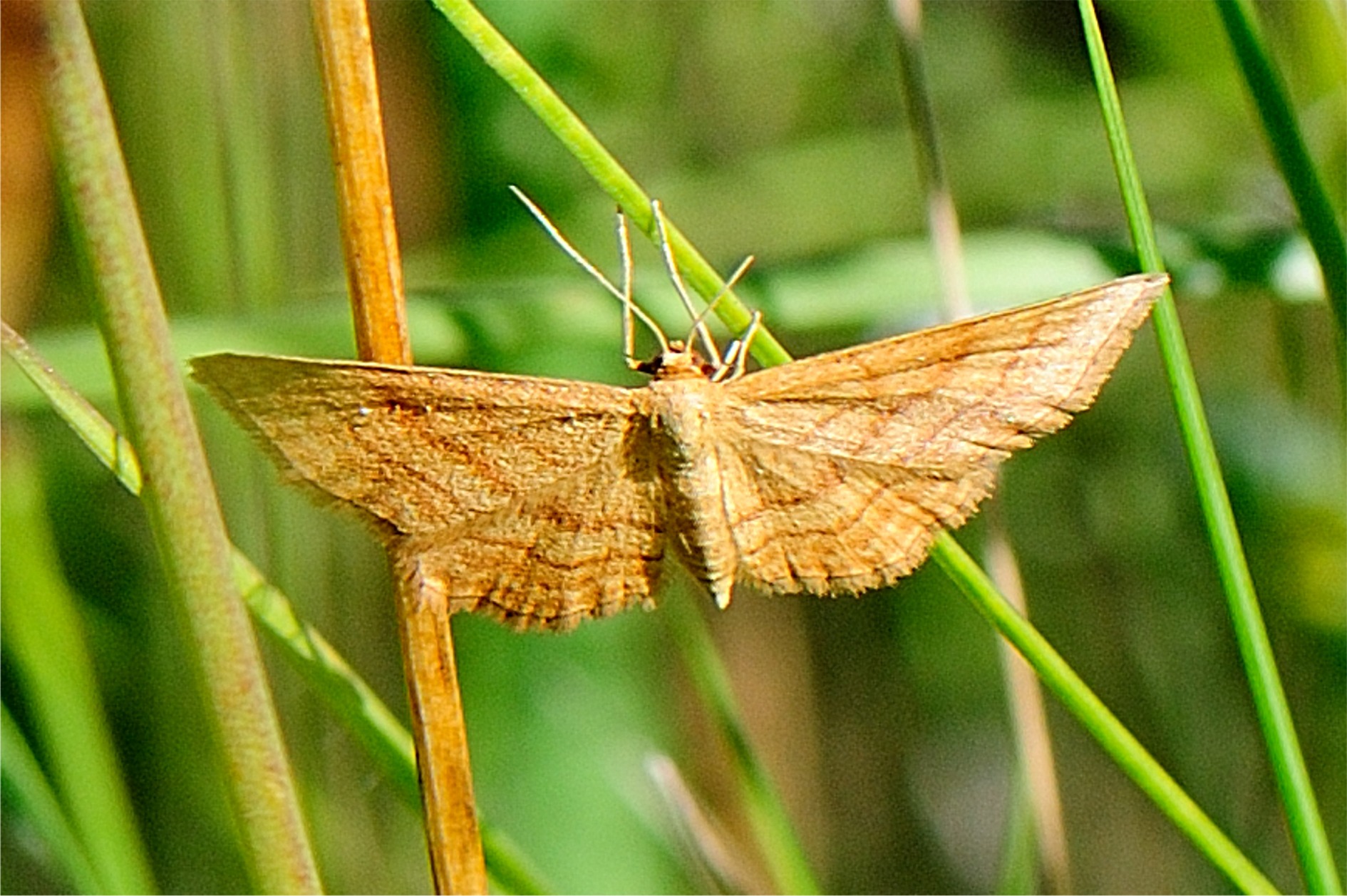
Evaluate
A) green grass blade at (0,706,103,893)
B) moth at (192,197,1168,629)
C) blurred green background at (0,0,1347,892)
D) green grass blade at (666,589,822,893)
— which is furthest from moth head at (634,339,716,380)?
green grass blade at (0,706,103,893)

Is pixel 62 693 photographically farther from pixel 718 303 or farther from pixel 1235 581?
pixel 1235 581

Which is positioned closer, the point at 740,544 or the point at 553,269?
the point at 740,544

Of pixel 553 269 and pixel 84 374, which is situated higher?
pixel 553 269

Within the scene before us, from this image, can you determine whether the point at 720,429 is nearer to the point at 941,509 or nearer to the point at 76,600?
the point at 941,509

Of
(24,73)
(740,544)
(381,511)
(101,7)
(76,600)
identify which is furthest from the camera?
(76,600)

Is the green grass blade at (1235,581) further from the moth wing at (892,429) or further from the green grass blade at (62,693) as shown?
the green grass blade at (62,693)

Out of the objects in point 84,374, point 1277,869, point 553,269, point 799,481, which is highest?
point 553,269

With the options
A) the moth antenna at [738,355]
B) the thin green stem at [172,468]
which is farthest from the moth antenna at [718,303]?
the thin green stem at [172,468]

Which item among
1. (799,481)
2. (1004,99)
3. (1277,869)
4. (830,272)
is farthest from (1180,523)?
(799,481)
